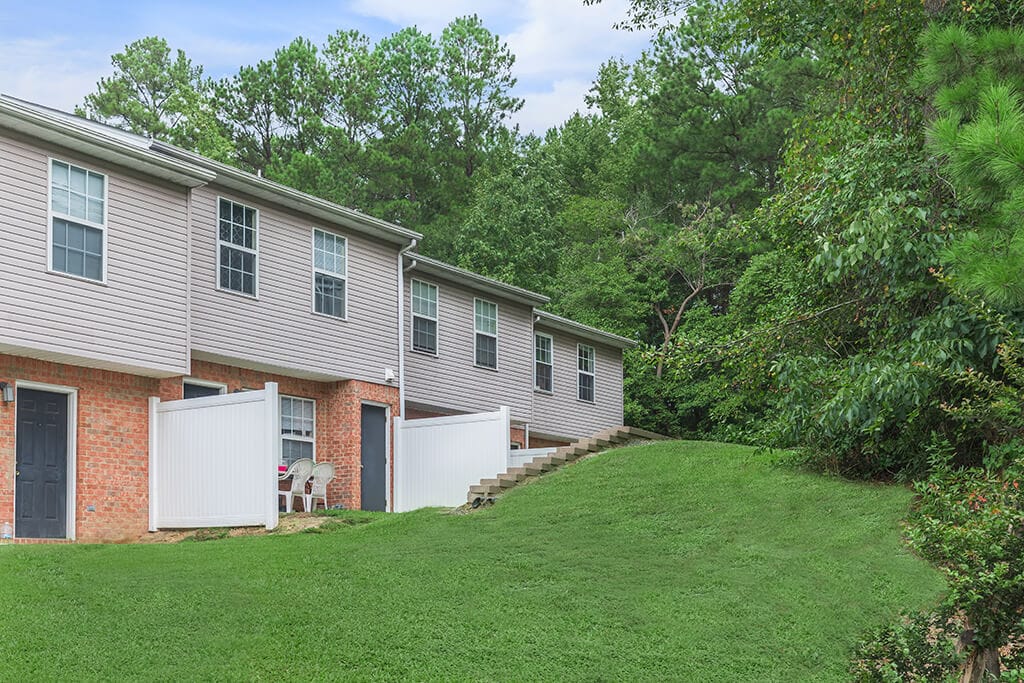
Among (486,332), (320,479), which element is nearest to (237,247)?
(320,479)

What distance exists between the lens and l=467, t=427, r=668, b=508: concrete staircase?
57.5 feet

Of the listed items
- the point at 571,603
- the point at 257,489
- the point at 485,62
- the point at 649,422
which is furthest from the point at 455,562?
the point at 485,62

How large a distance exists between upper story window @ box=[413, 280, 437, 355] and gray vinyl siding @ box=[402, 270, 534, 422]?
0.12 m

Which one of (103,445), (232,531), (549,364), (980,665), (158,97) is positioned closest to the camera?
(980,665)

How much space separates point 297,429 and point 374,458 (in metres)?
1.60

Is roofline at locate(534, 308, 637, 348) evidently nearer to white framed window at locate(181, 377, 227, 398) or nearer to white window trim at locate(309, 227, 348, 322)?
white window trim at locate(309, 227, 348, 322)

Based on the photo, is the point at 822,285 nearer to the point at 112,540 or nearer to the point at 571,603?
the point at 571,603

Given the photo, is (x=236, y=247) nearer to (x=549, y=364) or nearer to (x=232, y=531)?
(x=232, y=531)

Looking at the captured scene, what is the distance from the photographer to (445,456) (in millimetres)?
19375

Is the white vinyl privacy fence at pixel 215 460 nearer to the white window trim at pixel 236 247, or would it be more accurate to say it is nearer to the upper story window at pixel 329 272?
the white window trim at pixel 236 247

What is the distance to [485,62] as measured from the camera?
4475 cm

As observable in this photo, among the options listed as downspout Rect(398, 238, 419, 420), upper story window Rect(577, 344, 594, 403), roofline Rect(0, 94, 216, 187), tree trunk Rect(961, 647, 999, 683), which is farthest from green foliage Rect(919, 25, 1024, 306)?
upper story window Rect(577, 344, 594, 403)

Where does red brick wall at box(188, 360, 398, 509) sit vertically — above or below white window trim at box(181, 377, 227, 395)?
below

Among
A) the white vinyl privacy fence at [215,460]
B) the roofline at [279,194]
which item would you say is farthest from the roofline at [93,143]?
the white vinyl privacy fence at [215,460]
